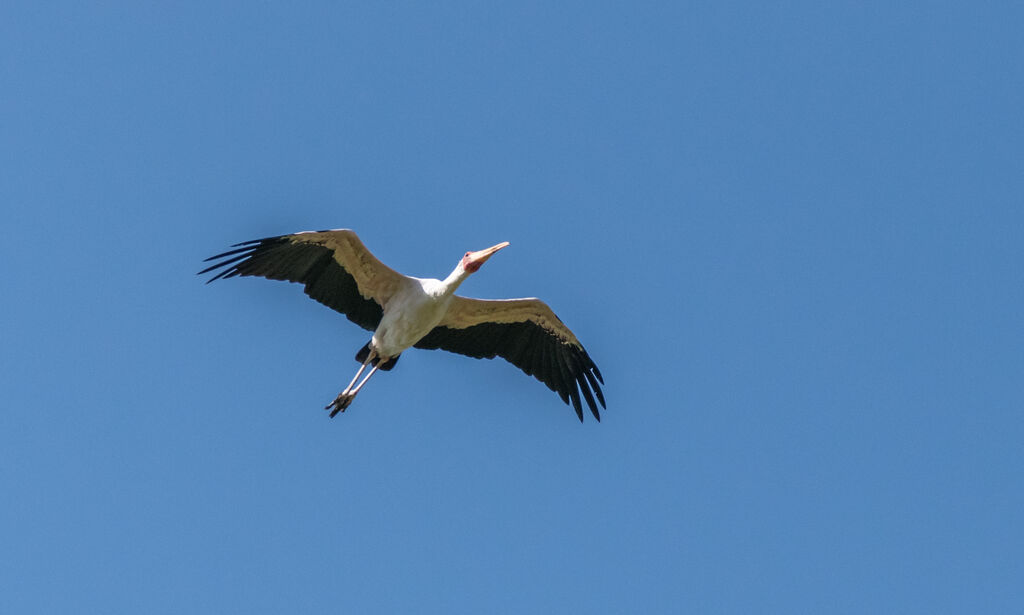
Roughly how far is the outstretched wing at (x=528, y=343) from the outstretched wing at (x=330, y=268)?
1.28m

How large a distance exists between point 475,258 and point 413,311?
1.30 m

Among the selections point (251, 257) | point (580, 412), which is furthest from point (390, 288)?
point (580, 412)

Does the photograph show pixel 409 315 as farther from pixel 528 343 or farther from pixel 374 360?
pixel 528 343

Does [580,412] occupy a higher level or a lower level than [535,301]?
lower

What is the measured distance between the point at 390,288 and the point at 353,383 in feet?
5.34

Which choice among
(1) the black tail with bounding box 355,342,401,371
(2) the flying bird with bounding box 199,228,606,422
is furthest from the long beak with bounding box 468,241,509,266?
(1) the black tail with bounding box 355,342,401,371

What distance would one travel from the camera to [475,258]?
20000 millimetres

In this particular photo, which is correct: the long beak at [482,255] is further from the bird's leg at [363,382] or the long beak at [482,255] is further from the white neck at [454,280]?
the bird's leg at [363,382]

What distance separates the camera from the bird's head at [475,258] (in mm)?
20016

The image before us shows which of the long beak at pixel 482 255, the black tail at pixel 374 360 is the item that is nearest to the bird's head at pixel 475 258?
the long beak at pixel 482 255

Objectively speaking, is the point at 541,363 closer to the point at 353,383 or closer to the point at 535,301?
the point at 535,301

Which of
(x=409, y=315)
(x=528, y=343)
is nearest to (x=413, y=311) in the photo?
(x=409, y=315)

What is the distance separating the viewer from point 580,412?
2127 cm

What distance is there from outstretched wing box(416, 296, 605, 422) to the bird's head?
1.04 m
